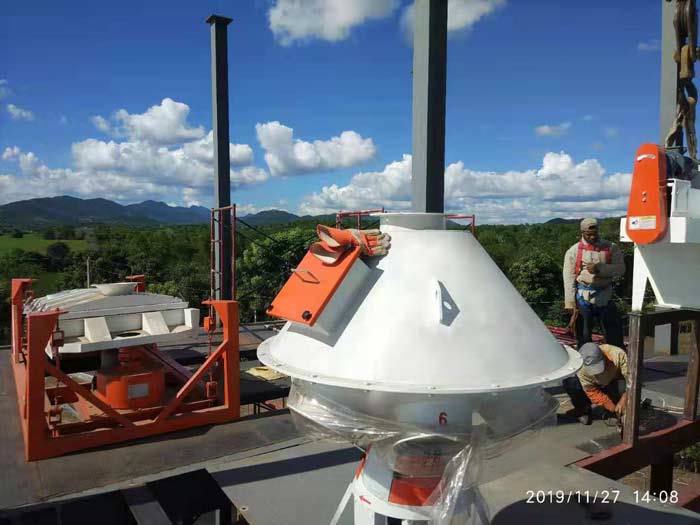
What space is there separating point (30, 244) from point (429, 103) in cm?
7092

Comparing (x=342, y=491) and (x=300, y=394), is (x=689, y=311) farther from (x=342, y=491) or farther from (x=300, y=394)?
(x=300, y=394)

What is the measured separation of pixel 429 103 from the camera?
4766mm

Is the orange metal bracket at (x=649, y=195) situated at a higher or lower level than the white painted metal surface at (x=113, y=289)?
higher

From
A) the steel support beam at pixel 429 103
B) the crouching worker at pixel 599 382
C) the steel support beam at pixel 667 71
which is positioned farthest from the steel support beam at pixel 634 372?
the steel support beam at pixel 667 71

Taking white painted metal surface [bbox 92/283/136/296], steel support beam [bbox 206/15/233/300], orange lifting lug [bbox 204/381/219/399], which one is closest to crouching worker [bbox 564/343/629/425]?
orange lifting lug [bbox 204/381/219/399]

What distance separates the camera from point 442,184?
4.97 metres

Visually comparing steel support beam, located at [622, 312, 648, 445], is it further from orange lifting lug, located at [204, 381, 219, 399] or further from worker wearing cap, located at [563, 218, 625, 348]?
orange lifting lug, located at [204, 381, 219, 399]

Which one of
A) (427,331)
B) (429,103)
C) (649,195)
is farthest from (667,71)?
(427,331)

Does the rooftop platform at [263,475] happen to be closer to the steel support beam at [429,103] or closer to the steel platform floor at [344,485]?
the steel platform floor at [344,485]

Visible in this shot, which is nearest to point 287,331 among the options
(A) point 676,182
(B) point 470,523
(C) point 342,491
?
(B) point 470,523

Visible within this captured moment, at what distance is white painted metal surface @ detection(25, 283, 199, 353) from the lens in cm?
480

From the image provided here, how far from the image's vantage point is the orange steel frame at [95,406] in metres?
4.20

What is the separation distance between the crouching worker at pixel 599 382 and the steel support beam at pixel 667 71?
2677 millimetres
